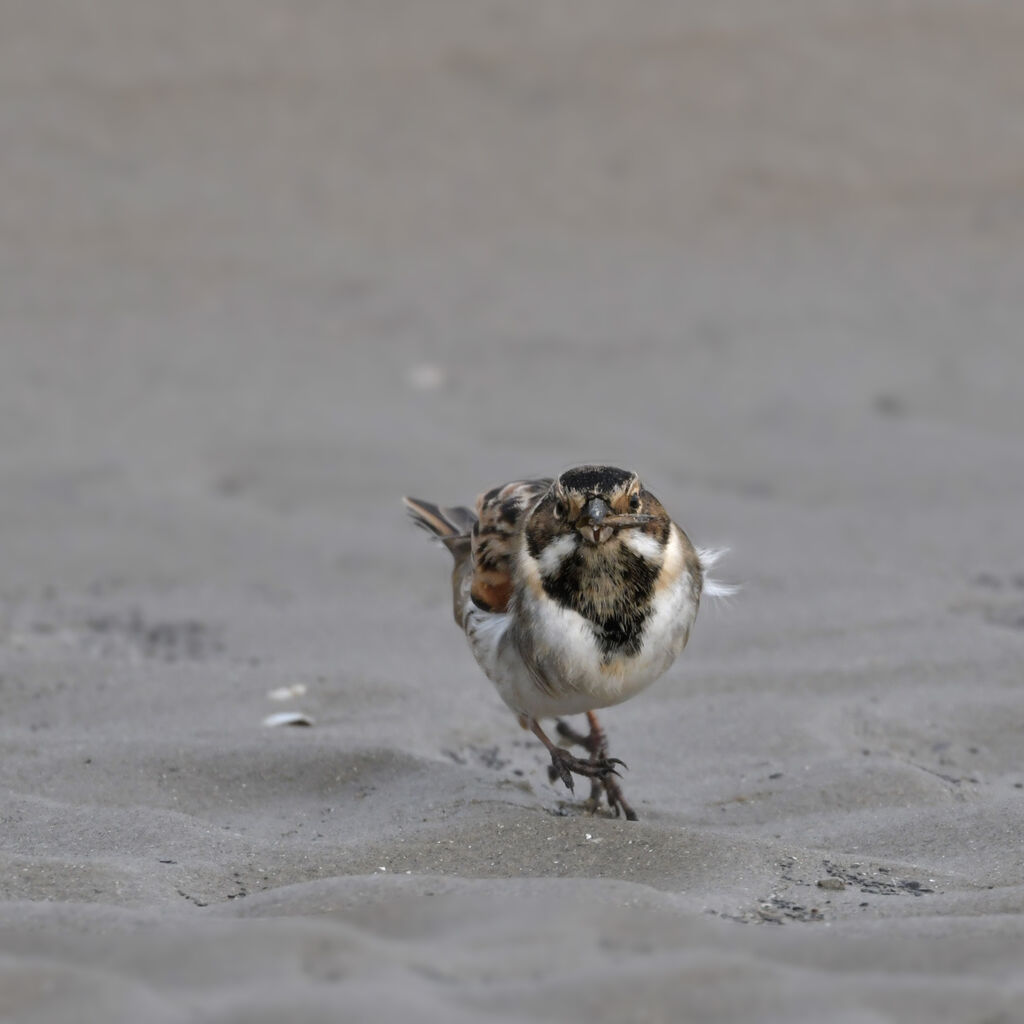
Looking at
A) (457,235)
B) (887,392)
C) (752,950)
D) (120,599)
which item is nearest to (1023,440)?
(887,392)

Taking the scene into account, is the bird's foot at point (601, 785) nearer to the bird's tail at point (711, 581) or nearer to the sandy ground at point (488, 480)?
the sandy ground at point (488, 480)

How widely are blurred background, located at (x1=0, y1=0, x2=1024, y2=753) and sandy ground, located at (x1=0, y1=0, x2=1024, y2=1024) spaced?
1.4 inches

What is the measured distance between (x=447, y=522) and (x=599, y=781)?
1.36 metres

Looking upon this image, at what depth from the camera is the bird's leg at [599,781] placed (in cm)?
537

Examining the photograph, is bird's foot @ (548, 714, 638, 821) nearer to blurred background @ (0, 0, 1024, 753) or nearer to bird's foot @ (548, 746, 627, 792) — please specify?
bird's foot @ (548, 746, 627, 792)

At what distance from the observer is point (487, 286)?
11.2m

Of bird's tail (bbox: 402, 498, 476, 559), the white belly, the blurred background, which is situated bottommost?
the white belly

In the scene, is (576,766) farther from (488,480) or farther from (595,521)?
(488,480)

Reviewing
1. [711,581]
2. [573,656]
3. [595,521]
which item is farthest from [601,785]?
[595,521]

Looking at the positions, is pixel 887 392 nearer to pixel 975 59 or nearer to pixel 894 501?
pixel 894 501

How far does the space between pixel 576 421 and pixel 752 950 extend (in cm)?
663

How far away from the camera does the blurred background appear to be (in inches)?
343

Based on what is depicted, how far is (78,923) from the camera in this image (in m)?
3.64

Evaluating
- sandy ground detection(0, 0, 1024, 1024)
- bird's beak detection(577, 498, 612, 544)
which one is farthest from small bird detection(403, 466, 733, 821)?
sandy ground detection(0, 0, 1024, 1024)
